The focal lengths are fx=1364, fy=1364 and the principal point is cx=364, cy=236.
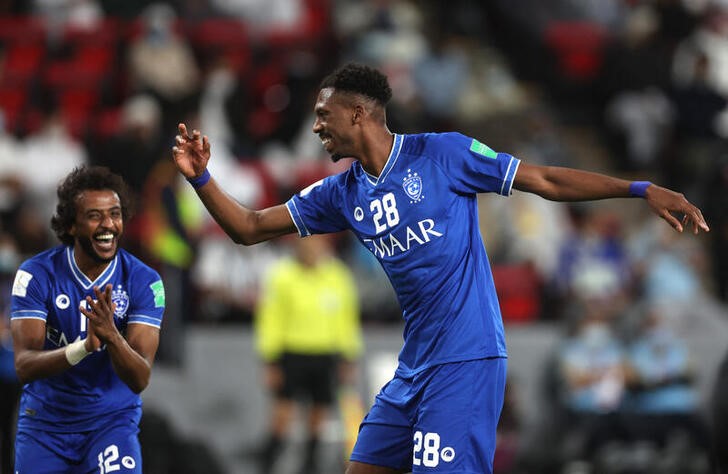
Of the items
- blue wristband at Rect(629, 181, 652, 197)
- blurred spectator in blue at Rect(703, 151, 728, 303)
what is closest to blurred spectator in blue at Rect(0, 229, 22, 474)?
blue wristband at Rect(629, 181, 652, 197)

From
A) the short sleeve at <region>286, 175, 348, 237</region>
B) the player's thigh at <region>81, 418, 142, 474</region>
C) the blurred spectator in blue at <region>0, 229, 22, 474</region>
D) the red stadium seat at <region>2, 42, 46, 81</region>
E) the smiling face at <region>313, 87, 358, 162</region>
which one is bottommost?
the player's thigh at <region>81, 418, 142, 474</region>

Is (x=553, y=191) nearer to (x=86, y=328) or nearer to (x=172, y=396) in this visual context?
(x=86, y=328)

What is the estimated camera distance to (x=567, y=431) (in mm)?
11734

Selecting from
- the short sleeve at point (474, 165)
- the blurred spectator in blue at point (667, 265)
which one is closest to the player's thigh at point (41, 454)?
the short sleeve at point (474, 165)

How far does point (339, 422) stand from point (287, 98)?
4707 mm

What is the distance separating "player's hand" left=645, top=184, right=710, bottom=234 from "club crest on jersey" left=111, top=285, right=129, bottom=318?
243cm

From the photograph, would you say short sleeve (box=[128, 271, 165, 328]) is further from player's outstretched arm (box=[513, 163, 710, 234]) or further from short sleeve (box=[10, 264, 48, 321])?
player's outstretched arm (box=[513, 163, 710, 234])

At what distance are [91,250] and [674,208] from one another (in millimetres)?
2645

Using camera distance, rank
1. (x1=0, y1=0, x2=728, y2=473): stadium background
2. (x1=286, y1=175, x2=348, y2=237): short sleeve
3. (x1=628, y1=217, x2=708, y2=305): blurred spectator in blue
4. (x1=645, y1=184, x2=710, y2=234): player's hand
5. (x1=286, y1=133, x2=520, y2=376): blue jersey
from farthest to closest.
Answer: (x1=628, y1=217, x2=708, y2=305): blurred spectator in blue, (x1=0, y1=0, x2=728, y2=473): stadium background, (x1=286, y1=175, x2=348, y2=237): short sleeve, (x1=286, y1=133, x2=520, y2=376): blue jersey, (x1=645, y1=184, x2=710, y2=234): player's hand

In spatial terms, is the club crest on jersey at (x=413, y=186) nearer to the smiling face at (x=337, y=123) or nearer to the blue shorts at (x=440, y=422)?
the smiling face at (x=337, y=123)

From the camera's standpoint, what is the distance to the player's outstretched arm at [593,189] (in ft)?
19.2

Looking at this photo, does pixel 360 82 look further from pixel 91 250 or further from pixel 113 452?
pixel 113 452

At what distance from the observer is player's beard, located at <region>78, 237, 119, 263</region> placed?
20.6 feet

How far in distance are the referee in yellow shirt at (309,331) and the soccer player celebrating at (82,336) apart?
5.30 meters
